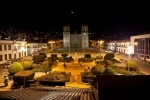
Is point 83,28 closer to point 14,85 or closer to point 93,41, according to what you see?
point 93,41

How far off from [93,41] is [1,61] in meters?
89.4

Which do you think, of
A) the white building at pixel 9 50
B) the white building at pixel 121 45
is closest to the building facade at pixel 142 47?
the white building at pixel 121 45

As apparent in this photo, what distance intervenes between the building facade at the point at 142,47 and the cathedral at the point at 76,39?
55087 mm

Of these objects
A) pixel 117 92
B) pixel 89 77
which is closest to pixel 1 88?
pixel 89 77

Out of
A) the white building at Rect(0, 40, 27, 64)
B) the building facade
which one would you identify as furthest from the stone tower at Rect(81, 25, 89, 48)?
the building facade

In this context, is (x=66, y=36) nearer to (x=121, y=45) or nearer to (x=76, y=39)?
(x=76, y=39)

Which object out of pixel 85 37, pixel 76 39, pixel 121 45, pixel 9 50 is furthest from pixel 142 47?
pixel 76 39

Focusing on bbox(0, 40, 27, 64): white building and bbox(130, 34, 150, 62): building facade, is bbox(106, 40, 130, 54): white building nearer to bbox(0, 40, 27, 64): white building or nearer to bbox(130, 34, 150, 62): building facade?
bbox(130, 34, 150, 62): building facade

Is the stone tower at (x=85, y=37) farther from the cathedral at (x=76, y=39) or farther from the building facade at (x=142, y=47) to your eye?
the building facade at (x=142, y=47)

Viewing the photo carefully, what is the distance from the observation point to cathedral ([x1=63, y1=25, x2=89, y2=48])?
358 feet

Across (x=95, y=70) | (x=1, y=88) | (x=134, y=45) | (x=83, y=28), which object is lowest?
(x=1, y=88)

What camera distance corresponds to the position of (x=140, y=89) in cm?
835

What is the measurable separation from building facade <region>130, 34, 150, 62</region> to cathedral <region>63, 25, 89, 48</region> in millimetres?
55087

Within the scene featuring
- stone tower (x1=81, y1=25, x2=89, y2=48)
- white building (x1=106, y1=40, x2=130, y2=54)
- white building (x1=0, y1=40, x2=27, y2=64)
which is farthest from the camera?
stone tower (x1=81, y1=25, x2=89, y2=48)
